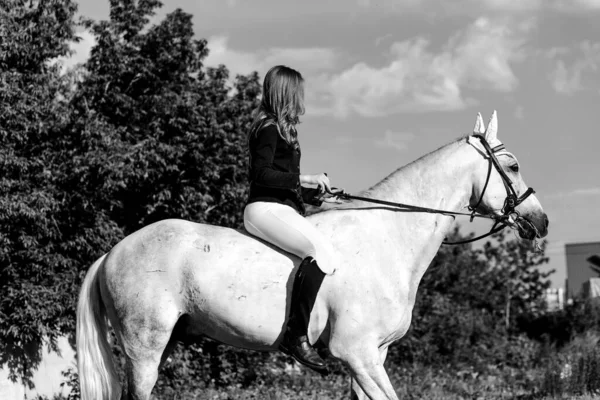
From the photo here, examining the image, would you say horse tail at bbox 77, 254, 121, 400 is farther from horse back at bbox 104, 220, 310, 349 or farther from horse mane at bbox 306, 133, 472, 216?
horse mane at bbox 306, 133, 472, 216

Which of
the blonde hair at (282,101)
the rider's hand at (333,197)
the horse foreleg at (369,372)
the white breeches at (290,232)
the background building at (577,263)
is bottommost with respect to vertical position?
the horse foreleg at (369,372)

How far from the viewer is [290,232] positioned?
532 centimetres

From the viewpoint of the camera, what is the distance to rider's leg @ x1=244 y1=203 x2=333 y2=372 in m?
5.24

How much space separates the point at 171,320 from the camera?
18.0 ft

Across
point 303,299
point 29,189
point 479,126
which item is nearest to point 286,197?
point 303,299

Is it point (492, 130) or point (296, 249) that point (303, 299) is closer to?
point (296, 249)

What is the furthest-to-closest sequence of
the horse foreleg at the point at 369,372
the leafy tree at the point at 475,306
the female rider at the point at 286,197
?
the leafy tree at the point at 475,306 < the female rider at the point at 286,197 < the horse foreleg at the point at 369,372

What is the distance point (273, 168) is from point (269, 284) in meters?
0.81

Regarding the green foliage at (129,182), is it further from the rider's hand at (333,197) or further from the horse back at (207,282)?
the rider's hand at (333,197)

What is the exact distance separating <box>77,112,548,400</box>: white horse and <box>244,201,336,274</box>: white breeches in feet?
0.39

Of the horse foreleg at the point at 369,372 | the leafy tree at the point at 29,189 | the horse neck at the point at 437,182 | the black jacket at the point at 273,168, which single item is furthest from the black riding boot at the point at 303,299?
the leafy tree at the point at 29,189

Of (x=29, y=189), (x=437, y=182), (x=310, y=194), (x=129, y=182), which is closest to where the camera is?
(x=310, y=194)

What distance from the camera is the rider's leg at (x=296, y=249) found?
524 cm

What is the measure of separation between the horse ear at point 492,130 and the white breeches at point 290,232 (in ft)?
5.21
